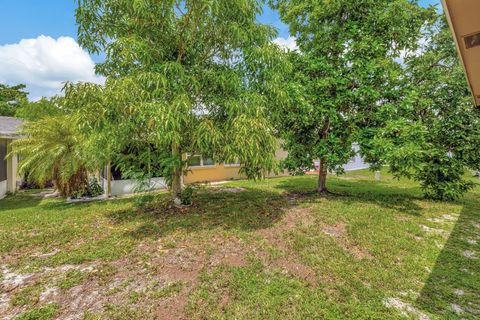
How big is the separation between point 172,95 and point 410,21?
8.50 meters

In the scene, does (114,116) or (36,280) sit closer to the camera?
(36,280)

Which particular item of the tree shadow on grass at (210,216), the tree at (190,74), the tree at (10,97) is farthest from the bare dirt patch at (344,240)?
the tree at (10,97)

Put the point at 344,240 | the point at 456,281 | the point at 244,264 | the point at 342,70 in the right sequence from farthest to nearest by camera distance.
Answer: the point at 342,70, the point at 344,240, the point at 244,264, the point at 456,281

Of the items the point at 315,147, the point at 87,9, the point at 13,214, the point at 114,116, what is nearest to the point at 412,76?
the point at 315,147

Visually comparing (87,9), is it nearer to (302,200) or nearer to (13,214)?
(13,214)

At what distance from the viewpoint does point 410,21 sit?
25.9ft

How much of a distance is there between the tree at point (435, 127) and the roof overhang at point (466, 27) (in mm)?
4048

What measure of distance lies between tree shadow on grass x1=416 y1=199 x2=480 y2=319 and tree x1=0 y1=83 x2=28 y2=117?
110 feet

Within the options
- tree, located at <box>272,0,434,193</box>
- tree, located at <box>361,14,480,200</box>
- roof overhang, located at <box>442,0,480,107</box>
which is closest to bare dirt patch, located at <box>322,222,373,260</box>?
tree, located at <box>272,0,434,193</box>

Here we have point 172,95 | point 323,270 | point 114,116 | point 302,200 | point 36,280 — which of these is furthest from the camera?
point 302,200

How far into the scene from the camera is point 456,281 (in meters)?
3.51

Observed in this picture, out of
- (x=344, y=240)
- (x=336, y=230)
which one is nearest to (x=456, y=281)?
(x=344, y=240)

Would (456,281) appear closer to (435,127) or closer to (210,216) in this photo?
(210,216)

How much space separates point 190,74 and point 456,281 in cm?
625
